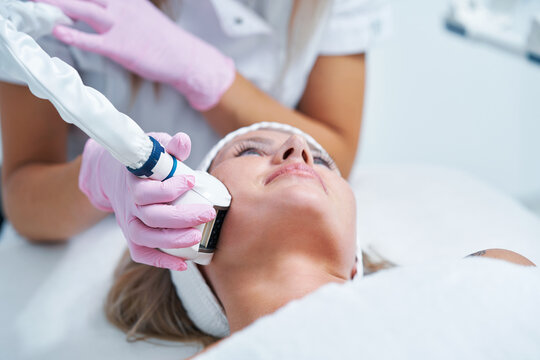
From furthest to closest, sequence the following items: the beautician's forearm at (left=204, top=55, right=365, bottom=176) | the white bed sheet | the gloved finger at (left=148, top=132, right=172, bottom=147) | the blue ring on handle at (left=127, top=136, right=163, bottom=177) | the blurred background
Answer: the blurred background, the beautician's forearm at (left=204, top=55, right=365, bottom=176), the gloved finger at (left=148, top=132, right=172, bottom=147), the blue ring on handle at (left=127, top=136, right=163, bottom=177), the white bed sheet

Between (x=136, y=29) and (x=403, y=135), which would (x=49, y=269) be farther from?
(x=403, y=135)

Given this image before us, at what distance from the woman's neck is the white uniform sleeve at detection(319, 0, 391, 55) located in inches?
25.9

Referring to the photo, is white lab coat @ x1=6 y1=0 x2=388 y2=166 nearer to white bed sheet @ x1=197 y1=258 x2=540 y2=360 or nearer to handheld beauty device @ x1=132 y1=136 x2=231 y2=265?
handheld beauty device @ x1=132 y1=136 x2=231 y2=265

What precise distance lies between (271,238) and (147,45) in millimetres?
497

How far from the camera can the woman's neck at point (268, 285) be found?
723 millimetres

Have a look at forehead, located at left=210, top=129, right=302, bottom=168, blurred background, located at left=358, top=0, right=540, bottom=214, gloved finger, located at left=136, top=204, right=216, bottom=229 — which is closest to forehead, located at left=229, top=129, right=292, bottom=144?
forehead, located at left=210, top=129, right=302, bottom=168

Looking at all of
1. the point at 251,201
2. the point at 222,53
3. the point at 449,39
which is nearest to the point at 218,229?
the point at 251,201

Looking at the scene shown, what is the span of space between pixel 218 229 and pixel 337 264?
0.62ft

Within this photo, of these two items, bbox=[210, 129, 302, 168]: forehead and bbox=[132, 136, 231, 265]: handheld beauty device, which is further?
bbox=[210, 129, 302, 168]: forehead

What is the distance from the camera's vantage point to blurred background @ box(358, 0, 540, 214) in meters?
1.91

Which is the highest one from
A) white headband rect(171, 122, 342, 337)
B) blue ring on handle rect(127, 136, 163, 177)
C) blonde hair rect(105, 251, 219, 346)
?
blue ring on handle rect(127, 136, 163, 177)

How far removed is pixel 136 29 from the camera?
3.24 ft

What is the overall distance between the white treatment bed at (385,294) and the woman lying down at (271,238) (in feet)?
0.40

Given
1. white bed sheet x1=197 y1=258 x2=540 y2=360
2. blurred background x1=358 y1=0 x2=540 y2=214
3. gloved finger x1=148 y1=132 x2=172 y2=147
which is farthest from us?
blurred background x1=358 y1=0 x2=540 y2=214
